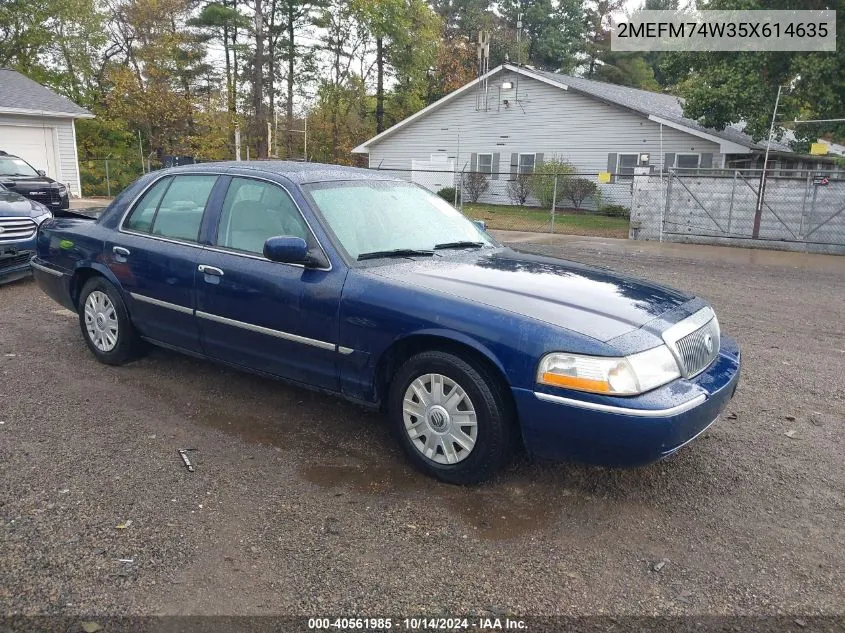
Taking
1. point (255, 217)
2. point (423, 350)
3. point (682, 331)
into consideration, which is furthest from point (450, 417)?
point (255, 217)

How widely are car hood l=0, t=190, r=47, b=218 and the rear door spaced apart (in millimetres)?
4406

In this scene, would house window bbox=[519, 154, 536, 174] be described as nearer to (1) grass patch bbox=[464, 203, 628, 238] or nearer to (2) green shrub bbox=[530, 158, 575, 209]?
(2) green shrub bbox=[530, 158, 575, 209]

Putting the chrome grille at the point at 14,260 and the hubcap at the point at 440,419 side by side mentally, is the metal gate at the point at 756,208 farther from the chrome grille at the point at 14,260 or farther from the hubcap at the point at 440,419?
the hubcap at the point at 440,419

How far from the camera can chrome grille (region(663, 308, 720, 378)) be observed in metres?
3.35

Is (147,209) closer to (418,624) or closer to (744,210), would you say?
(418,624)

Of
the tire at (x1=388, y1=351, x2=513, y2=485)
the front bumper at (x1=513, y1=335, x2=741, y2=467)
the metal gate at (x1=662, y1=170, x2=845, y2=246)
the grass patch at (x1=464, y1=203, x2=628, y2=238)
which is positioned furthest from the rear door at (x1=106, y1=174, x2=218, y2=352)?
the grass patch at (x1=464, y1=203, x2=628, y2=238)

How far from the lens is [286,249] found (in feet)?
12.6

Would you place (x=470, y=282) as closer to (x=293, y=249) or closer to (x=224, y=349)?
(x=293, y=249)

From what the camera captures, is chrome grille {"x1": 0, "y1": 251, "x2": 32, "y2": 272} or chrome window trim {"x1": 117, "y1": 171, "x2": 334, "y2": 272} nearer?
chrome window trim {"x1": 117, "y1": 171, "x2": 334, "y2": 272}

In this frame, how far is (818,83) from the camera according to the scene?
55.1 ft

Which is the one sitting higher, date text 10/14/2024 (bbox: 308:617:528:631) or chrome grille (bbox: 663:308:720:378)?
chrome grille (bbox: 663:308:720:378)

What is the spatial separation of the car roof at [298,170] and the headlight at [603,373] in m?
2.11

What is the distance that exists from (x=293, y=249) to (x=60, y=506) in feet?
5.78

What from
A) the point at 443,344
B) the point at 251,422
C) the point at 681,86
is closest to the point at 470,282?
the point at 443,344
